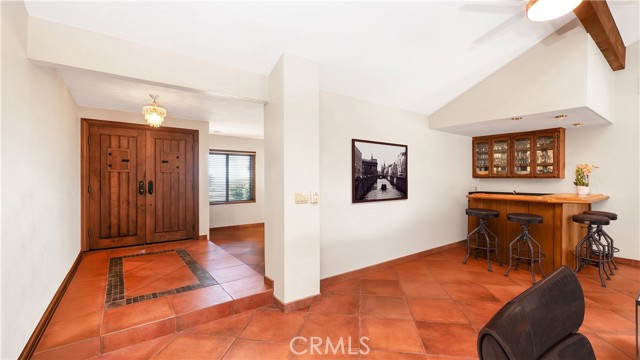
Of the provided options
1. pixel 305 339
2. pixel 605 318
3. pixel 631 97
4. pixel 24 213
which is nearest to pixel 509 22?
pixel 631 97

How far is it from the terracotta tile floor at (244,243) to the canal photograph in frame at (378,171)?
1.75m

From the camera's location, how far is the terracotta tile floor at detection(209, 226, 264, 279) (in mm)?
3985

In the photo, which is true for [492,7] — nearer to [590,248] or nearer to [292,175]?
[292,175]

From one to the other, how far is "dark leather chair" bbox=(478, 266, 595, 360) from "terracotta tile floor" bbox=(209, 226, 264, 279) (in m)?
3.05

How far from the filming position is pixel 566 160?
15.0ft

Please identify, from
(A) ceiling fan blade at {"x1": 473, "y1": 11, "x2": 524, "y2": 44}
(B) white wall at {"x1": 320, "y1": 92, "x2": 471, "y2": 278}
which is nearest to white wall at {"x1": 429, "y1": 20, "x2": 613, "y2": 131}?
(A) ceiling fan blade at {"x1": 473, "y1": 11, "x2": 524, "y2": 44}

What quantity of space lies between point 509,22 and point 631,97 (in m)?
2.87

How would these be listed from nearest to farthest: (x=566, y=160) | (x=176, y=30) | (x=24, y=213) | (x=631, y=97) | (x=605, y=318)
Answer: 1. (x=24, y=213)
2. (x=176, y=30)
3. (x=605, y=318)
4. (x=631, y=97)
5. (x=566, y=160)

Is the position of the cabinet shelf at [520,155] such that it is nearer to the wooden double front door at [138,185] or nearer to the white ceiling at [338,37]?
the white ceiling at [338,37]

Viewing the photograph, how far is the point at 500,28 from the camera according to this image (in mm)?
2916

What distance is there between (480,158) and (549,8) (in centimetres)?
382

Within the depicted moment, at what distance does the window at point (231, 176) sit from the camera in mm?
6641

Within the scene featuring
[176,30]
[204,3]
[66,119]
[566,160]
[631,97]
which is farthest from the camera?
[566,160]

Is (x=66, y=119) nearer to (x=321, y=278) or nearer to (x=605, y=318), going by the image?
(x=321, y=278)
